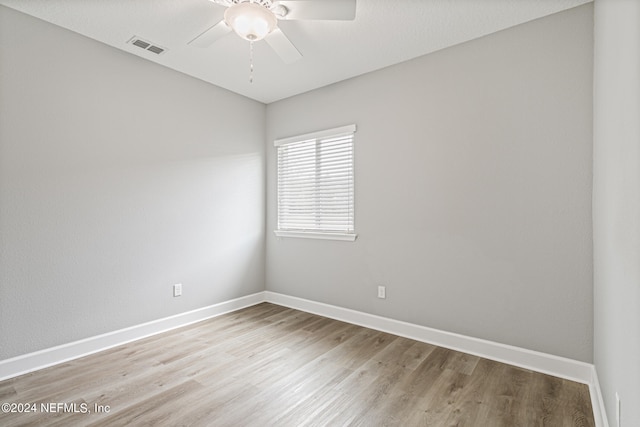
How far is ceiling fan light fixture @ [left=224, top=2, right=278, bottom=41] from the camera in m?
1.86

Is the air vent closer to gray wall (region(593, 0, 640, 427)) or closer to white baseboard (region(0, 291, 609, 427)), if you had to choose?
white baseboard (region(0, 291, 609, 427))

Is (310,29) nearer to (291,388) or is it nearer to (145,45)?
(145,45)

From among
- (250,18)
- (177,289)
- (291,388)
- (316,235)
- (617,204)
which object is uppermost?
(250,18)

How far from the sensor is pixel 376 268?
314 cm

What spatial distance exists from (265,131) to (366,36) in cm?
197

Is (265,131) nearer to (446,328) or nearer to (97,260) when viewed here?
(97,260)

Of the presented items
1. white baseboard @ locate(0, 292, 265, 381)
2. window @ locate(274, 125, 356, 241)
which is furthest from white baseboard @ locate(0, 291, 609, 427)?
window @ locate(274, 125, 356, 241)

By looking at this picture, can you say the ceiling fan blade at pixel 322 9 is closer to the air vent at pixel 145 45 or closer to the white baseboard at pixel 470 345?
the air vent at pixel 145 45

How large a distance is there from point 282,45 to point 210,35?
1.64ft

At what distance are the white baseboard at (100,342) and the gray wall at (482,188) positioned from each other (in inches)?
58.0

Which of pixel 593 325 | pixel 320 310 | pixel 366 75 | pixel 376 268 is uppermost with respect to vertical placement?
pixel 366 75

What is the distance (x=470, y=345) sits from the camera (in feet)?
8.45

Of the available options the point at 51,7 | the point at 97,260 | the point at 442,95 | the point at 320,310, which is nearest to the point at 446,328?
the point at 320,310

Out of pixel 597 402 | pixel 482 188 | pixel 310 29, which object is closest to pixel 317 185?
pixel 310 29
